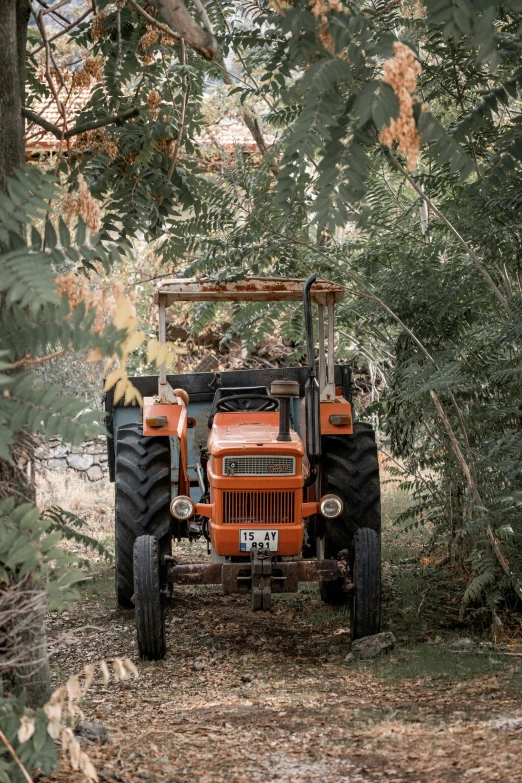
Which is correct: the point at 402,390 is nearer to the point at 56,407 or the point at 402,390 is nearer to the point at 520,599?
the point at 520,599

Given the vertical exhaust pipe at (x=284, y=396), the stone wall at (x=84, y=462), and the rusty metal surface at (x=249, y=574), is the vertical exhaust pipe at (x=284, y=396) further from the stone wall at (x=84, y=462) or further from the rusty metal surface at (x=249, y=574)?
the stone wall at (x=84, y=462)

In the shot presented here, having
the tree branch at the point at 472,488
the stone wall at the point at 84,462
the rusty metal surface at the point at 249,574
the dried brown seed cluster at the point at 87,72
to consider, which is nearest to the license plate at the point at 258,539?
the rusty metal surface at the point at 249,574

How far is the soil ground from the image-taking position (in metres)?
3.87

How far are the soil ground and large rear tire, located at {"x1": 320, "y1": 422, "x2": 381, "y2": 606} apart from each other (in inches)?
27.5

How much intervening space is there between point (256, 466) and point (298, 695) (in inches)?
59.1

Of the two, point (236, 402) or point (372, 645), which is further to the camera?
point (236, 402)

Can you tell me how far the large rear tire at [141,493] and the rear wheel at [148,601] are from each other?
15.9 inches

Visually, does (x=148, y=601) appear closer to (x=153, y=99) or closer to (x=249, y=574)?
(x=249, y=574)

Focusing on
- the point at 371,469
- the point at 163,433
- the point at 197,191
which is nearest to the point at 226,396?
the point at 163,433

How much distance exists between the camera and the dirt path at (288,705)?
385 cm

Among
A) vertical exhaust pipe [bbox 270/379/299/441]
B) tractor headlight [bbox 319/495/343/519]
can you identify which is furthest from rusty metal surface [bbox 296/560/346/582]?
vertical exhaust pipe [bbox 270/379/299/441]

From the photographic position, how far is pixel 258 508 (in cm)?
620

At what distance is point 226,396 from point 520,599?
99.0 inches

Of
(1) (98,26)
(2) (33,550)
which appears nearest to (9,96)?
(1) (98,26)
